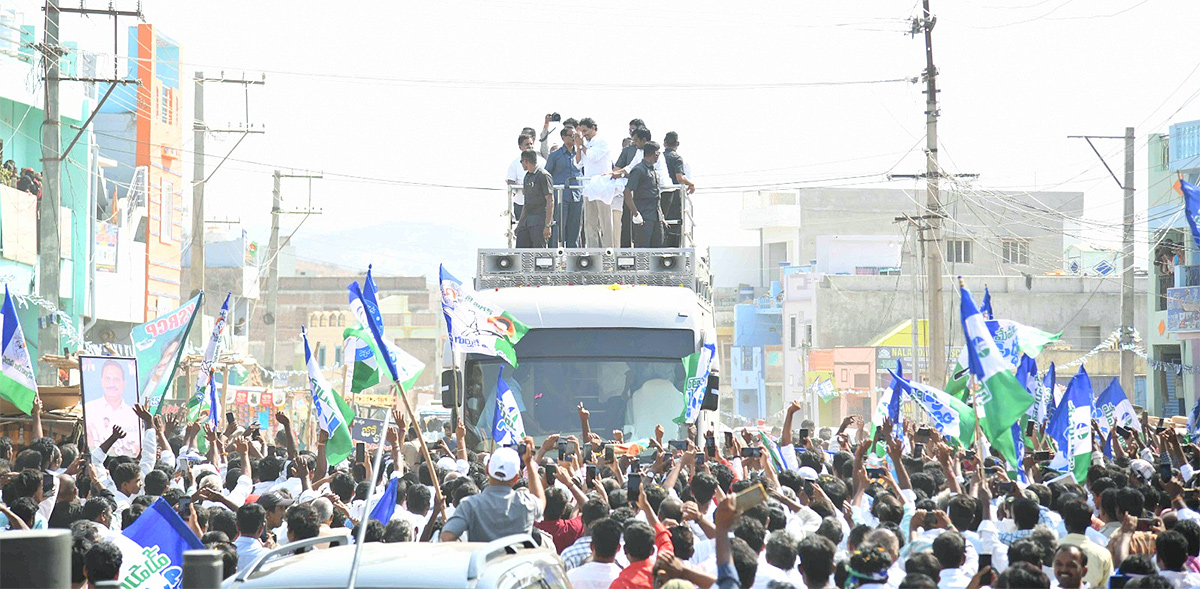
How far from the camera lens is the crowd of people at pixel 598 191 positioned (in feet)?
56.1

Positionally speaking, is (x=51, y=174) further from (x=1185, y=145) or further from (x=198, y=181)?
(x=1185, y=145)

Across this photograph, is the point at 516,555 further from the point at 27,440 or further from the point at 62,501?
the point at 27,440

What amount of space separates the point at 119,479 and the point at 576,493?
3062 millimetres

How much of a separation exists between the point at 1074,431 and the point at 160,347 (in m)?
8.78

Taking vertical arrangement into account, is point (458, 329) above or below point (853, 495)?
above

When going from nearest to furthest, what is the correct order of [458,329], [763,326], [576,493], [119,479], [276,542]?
[276,542] → [576,493] → [119,479] → [458,329] → [763,326]

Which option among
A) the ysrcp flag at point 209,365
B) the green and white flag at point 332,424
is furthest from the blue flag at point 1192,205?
the ysrcp flag at point 209,365

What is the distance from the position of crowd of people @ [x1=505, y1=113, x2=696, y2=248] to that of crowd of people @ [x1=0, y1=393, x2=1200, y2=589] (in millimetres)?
5397

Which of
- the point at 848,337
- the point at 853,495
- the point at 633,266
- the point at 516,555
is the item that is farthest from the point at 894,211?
A: the point at 516,555

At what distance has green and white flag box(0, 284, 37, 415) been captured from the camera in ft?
42.1

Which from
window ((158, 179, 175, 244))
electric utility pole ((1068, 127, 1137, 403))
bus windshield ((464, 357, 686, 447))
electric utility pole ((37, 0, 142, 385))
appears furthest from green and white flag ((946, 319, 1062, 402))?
window ((158, 179, 175, 244))

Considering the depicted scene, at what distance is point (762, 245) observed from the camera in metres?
79.9

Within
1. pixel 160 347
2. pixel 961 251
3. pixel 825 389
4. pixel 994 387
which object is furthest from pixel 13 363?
pixel 961 251

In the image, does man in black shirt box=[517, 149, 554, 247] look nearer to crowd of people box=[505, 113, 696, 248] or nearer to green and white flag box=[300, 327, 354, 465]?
crowd of people box=[505, 113, 696, 248]
